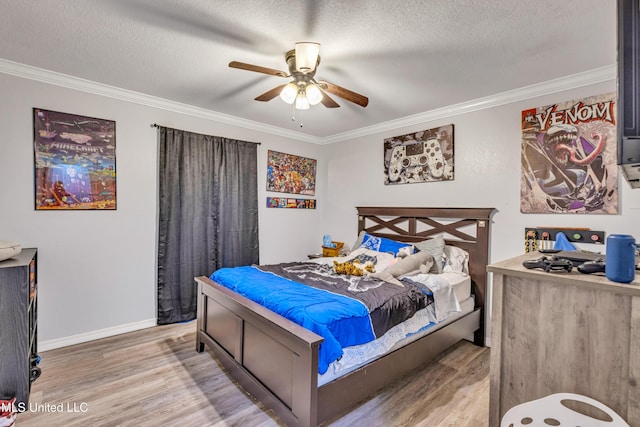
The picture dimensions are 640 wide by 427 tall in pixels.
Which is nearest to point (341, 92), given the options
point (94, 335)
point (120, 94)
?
point (120, 94)

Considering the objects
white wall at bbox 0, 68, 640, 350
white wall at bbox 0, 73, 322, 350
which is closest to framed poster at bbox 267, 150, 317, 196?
white wall at bbox 0, 68, 640, 350

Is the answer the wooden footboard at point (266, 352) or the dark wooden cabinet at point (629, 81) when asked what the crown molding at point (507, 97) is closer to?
the dark wooden cabinet at point (629, 81)

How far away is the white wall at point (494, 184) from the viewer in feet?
8.52

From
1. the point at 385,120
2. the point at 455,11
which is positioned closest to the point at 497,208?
the point at 385,120

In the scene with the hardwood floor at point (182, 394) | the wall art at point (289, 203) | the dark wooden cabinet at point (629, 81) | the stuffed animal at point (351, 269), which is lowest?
the hardwood floor at point (182, 394)

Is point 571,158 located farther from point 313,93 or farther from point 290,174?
point 290,174

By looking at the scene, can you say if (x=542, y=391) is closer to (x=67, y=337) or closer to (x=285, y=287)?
(x=285, y=287)

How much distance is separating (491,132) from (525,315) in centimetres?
252

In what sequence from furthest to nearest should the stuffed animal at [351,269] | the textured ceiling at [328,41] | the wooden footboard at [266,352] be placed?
the stuffed animal at [351,269] → the textured ceiling at [328,41] → the wooden footboard at [266,352]

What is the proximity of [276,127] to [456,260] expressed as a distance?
2937mm

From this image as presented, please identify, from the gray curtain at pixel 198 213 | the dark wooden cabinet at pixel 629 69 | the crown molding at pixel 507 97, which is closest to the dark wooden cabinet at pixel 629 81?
the dark wooden cabinet at pixel 629 69

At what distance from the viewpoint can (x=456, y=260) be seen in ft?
11.0

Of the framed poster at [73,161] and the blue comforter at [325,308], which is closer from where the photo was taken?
the blue comforter at [325,308]

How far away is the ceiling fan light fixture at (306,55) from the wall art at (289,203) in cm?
251
